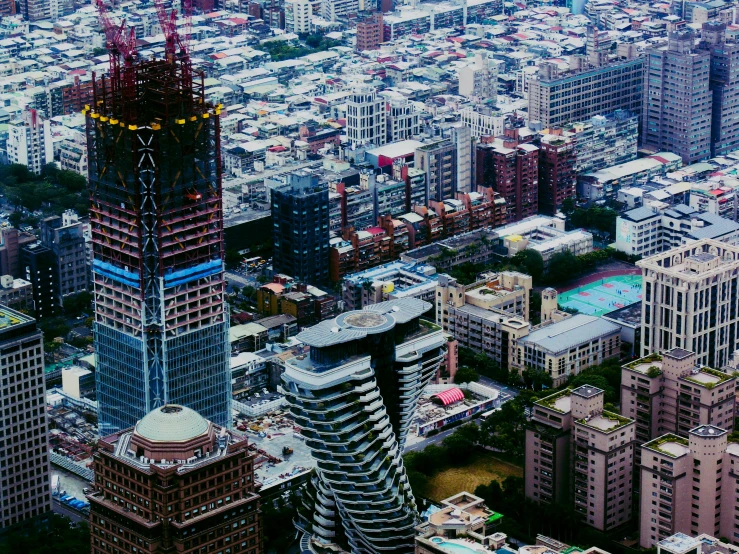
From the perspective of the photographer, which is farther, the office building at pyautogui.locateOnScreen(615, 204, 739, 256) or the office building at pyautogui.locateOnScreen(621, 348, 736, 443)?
the office building at pyautogui.locateOnScreen(615, 204, 739, 256)

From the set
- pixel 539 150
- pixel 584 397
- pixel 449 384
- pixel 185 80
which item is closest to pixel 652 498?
pixel 584 397

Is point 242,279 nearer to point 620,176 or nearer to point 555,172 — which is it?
point 555,172

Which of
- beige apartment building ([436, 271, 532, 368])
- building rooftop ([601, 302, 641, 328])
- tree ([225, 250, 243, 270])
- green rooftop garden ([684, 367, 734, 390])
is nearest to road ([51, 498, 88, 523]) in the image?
beige apartment building ([436, 271, 532, 368])

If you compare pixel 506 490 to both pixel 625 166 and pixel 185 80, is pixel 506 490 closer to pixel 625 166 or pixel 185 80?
pixel 185 80

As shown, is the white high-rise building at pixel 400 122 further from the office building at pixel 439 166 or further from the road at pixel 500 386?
the road at pixel 500 386

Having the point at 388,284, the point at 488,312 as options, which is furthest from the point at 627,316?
the point at 388,284

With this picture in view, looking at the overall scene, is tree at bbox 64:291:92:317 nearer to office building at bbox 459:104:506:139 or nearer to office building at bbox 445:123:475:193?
office building at bbox 445:123:475:193
